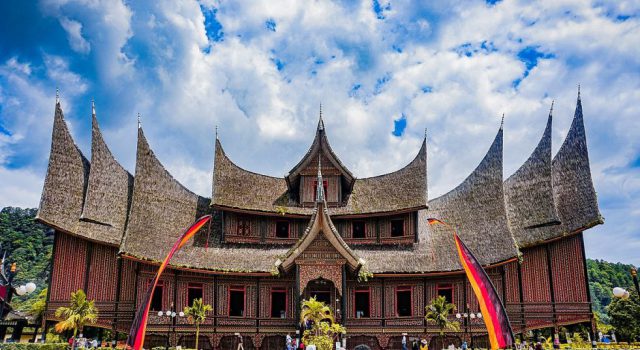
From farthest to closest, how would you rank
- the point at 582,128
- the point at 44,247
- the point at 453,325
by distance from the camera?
the point at 44,247 < the point at 582,128 < the point at 453,325

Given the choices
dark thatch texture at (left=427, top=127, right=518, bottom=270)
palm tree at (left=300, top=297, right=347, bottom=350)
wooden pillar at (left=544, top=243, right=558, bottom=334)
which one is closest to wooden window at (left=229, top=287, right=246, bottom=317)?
palm tree at (left=300, top=297, right=347, bottom=350)

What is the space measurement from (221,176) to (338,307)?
30.8 ft

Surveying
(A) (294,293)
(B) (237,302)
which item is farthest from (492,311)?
(B) (237,302)

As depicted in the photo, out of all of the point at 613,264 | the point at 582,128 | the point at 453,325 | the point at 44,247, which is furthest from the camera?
the point at 613,264

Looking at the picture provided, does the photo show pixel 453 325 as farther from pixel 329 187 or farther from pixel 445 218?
pixel 329 187

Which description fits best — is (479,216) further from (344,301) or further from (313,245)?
(313,245)

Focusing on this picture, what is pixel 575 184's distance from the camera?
84.8 ft

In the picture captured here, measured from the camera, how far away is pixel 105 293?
907 inches

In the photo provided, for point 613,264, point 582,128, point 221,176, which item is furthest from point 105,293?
point 613,264

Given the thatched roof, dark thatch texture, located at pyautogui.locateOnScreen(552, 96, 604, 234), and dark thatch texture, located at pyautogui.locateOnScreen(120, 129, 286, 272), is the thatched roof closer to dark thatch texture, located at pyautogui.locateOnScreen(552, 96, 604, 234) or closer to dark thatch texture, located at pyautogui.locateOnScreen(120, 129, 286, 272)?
dark thatch texture, located at pyautogui.locateOnScreen(120, 129, 286, 272)

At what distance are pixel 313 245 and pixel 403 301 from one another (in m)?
5.89

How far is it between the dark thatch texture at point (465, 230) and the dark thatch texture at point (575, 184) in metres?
2.89

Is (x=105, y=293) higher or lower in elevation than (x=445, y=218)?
lower

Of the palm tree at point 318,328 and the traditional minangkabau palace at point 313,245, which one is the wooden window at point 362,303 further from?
the palm tree at point 318,328
